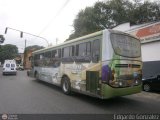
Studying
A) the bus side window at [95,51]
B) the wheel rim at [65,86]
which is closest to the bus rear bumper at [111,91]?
the bus side window at [95,51]

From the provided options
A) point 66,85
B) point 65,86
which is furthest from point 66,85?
point 65,86

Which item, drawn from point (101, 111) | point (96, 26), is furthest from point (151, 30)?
point (96, 26)

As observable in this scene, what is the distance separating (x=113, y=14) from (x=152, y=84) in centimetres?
2412

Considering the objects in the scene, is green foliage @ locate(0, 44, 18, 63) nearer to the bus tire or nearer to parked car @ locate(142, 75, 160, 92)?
the bus tire

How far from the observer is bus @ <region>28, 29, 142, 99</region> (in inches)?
315

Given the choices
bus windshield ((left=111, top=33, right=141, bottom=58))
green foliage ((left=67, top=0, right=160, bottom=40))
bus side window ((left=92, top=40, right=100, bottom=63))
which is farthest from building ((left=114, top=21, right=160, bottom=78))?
green foliage ((left=67, top=0, right=160, bottom=40))

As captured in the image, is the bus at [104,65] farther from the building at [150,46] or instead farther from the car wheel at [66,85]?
the building at [150,46]

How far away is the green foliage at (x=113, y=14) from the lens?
32.9 metres

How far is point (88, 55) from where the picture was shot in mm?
9172

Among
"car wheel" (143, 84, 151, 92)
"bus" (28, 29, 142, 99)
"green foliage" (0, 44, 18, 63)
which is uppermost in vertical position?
"green foliage" (0, 44, 18, 63)

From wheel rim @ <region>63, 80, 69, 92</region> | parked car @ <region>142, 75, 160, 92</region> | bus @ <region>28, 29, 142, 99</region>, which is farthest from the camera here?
parked car @ <region>142, 75, 160, 92</region>

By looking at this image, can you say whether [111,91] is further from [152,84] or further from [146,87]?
[146,87]

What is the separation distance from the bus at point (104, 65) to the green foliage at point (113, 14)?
76.4 feet

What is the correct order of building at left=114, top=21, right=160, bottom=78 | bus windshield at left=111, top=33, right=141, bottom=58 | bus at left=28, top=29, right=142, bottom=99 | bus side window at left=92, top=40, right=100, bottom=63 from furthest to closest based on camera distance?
building at left=114, top=21, right=160, bottom=78 → bus side window at left=92, top=40, right=100, bottom=63 → bus windshield at left=111, top=33, right=141, bottom=58 → bus at left=28, top=29, right=142, bottom=99
